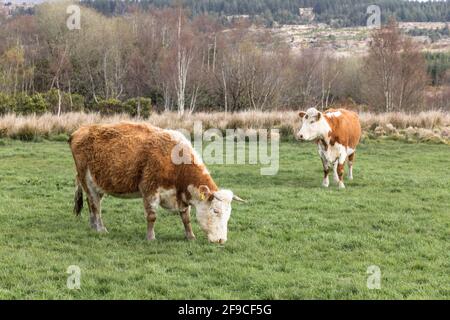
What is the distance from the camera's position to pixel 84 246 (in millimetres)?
8305

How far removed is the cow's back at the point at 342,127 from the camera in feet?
45.3

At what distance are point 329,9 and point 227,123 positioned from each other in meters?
136

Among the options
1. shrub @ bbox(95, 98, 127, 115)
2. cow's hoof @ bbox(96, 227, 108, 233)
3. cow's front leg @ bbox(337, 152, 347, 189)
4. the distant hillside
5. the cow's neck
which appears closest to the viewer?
the cow's neck

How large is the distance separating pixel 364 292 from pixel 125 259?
3.35 m

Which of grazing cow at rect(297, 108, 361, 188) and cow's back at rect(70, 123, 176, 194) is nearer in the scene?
cow's back at rect(70, 123, 176, 194)

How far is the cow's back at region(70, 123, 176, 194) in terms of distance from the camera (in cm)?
869

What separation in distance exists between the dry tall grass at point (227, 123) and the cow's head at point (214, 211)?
1530cm

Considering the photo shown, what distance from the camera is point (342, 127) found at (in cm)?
1404

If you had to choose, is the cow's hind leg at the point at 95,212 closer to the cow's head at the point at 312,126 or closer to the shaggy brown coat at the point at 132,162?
the shaggy brown coat at the point at 132,162

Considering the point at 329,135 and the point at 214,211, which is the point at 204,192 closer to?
the point at 214,211

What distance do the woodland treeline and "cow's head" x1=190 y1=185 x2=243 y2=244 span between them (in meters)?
24.1

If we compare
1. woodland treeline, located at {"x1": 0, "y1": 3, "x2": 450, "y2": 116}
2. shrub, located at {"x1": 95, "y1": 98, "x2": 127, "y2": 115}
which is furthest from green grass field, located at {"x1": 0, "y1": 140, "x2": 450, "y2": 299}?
woodland treeline, located at {"x1": 0, "y1": 3, "x2": 450, "y2": 116}

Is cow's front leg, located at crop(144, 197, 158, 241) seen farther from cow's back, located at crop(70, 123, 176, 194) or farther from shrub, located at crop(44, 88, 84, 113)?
shrub, located at crop(44, 88, 84, 113)
